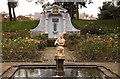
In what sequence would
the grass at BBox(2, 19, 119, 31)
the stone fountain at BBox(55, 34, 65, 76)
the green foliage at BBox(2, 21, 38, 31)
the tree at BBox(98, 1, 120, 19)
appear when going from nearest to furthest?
the stone fountain at BBox(55, 34, 65, 76), the green foliage at BBox(2, 21, 38, 31), the grass at BBox(2, 19, 119, 31), the tree at BBox(98, 1, 120, 19)

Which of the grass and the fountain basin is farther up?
the grass

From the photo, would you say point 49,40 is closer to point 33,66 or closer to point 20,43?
point 20,43

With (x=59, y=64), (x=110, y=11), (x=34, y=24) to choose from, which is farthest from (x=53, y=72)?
(x=110, y=11)

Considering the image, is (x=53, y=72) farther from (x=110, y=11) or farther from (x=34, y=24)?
(x=110, y=11)

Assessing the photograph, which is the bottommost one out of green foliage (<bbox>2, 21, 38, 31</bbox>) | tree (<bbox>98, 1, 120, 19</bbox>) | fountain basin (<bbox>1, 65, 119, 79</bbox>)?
fountain basin (<bbox>1, 65, 119, 79</bbox>)

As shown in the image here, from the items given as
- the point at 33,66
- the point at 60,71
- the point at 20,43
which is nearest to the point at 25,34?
the point at 20,43

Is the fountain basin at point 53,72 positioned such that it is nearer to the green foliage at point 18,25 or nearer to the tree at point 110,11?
the green foliage at point 18,25

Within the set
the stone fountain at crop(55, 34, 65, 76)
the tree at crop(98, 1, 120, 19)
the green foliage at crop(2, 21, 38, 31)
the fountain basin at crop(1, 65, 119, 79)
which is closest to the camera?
the fountain basin at crop(1, 65, 119, 79)

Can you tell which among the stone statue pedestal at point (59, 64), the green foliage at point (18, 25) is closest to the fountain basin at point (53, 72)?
the stone statue pedestal at point (59, 64)

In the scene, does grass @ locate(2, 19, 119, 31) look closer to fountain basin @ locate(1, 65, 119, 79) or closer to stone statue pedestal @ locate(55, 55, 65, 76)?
fountain basin @ locate(1, 65, 119, 79)

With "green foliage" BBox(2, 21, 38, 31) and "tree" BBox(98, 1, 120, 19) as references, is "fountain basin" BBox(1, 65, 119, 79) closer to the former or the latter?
"green foliage" BBox(2, 21, 38, 31)

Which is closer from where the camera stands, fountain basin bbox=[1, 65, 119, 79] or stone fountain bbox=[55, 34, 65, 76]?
fountain basin bbox=[1, 65, 119, 79]

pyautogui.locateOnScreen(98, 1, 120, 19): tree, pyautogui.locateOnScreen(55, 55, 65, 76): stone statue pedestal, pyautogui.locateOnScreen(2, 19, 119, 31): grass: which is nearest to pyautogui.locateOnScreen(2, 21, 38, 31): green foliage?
pyautogui.locateOnScreen(2, 19, 119, 31): grass

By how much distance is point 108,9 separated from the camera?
28.8 m
